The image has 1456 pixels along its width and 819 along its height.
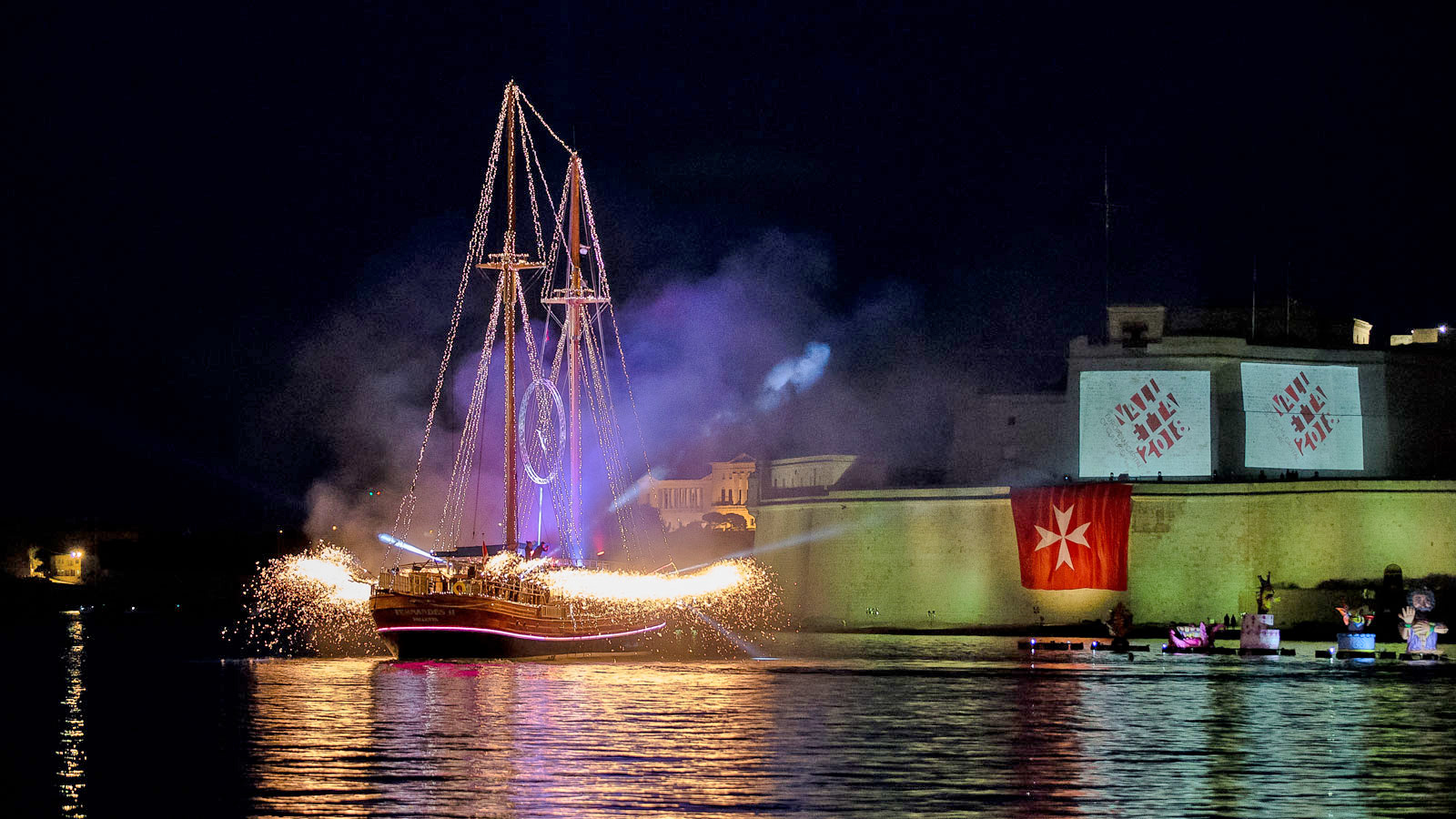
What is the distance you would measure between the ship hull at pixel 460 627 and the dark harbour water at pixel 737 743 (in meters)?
2.53

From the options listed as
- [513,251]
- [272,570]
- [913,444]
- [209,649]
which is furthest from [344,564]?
[272,570]

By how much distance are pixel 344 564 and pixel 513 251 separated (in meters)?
33.8

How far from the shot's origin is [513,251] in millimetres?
51844

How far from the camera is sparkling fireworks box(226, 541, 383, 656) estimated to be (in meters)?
65.8

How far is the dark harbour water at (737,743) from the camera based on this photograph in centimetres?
1873

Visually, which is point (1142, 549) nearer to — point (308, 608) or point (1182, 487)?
point (1182, 487)

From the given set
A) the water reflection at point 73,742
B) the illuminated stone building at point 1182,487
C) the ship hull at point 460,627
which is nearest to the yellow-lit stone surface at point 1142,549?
the illuminated stone building at point 1182,487

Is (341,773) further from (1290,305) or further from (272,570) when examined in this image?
(272,570)

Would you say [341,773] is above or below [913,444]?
below

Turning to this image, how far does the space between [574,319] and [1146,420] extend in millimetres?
25326

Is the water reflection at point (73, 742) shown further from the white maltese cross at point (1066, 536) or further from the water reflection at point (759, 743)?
the white maltese cross at point (1066, 536)

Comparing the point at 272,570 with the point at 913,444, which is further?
the point at 272,570

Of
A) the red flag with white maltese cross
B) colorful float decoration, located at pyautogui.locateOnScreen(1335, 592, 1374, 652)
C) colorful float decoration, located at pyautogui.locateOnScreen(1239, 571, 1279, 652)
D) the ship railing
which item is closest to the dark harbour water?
the ship railing

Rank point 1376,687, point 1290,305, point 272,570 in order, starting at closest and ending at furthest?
point 1376,687, point 1290,305, point 272,570
